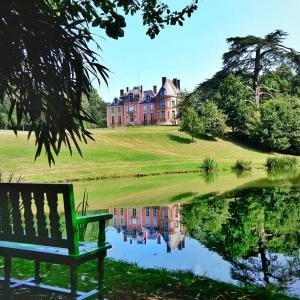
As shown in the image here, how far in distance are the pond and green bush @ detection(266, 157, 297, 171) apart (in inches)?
843

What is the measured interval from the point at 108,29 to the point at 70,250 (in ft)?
7.89

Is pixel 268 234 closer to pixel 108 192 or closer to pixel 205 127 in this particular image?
pixel 108 192

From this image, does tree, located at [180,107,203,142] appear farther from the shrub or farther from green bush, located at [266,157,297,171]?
the shrub

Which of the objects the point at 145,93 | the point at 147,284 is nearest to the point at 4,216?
the point at 147,284

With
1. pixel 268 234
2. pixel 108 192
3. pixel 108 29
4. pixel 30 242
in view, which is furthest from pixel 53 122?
pixel 108 192

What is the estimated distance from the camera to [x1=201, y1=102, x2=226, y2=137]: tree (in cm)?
5225

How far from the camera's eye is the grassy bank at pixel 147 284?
189 inches

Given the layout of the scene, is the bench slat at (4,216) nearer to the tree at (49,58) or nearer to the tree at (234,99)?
the tree at (49,58)

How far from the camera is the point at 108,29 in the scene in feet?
15.7

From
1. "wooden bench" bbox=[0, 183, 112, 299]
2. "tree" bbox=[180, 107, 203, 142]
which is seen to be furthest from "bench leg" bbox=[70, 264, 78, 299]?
"tree" bbox=[180, 107, 203, 142]

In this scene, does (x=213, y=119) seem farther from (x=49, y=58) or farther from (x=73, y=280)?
(x=73, y=280)

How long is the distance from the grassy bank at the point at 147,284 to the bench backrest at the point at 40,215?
654mm

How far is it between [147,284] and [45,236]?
1.67 meters

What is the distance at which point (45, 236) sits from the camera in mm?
4102
